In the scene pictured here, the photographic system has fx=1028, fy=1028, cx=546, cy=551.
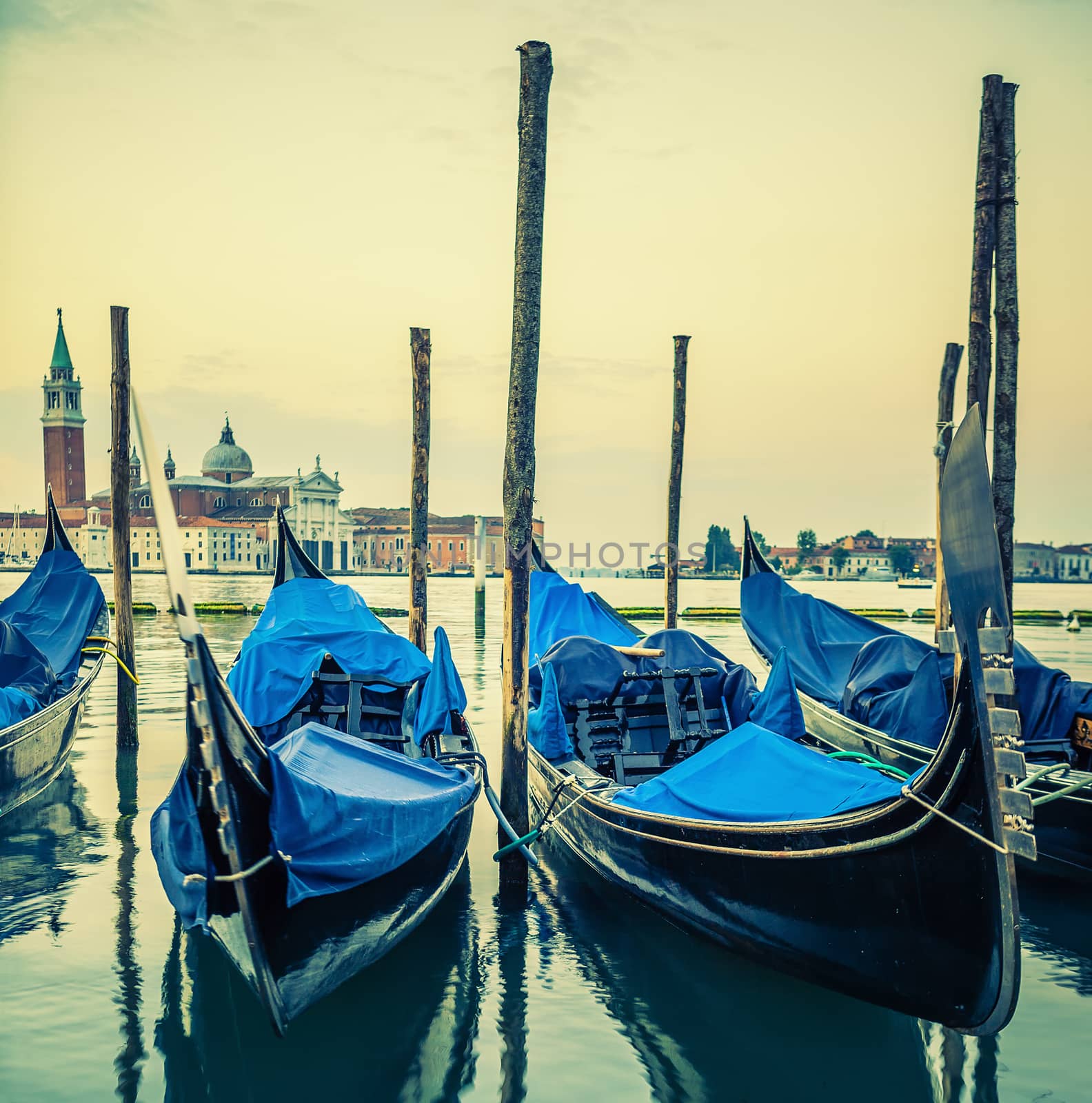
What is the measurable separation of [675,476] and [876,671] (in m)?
3.97

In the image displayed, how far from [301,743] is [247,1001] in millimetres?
848

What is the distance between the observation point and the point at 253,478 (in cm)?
7794

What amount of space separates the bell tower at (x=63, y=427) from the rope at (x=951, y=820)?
7422 centimetres

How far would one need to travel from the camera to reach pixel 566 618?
6.85 m

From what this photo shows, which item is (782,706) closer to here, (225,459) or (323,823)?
(323,823)

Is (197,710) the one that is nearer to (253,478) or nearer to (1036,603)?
(1036,603)

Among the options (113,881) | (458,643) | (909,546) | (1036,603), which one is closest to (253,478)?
(909,546)

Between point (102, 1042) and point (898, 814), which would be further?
point (102, 1042)

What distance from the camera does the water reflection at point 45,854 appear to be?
13.3 ft

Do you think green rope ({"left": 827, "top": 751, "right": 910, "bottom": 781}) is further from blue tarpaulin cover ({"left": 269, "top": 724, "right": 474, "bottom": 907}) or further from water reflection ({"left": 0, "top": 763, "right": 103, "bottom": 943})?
water reflection ({"left": 0, "top": 763, "right": 103, "bottom": 943})

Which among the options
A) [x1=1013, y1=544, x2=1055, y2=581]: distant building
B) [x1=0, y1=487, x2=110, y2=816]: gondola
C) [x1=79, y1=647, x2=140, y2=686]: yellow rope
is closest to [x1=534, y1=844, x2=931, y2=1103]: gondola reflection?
[x1=0, y1=487, x2=110, y2=816]: gondola

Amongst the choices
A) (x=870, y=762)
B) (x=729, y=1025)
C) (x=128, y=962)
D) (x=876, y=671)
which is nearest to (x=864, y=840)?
(x=729, y=1025)

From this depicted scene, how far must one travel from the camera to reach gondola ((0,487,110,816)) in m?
5.44

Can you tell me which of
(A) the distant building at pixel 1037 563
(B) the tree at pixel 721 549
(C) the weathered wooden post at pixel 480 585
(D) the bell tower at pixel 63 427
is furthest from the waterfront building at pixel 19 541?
(A) the distant building at pixel 1037 563
